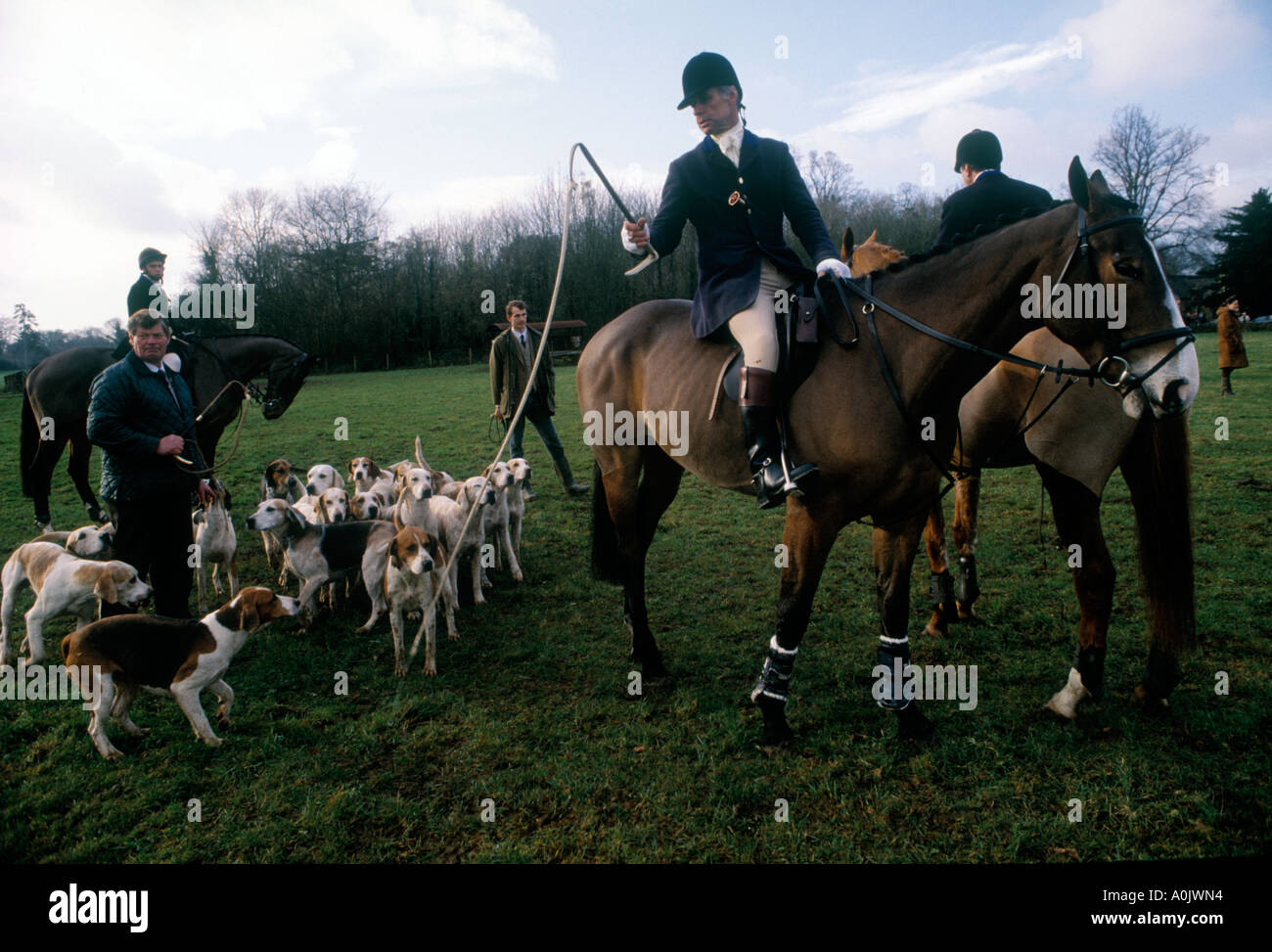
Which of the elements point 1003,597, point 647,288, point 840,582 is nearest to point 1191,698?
point 1003,597

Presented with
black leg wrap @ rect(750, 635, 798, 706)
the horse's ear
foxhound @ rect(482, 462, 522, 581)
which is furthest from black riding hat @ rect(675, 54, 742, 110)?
foxhound @ rect(482, 462, 522, 581)

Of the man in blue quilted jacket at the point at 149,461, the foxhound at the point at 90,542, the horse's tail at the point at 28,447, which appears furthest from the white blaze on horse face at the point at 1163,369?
the horse's tail at the point at 28,447

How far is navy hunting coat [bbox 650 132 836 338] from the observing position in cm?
422

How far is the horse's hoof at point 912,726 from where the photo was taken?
13.3 ft

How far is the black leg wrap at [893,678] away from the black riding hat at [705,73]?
348 cm

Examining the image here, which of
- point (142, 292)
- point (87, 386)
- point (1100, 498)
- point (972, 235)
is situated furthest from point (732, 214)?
point (87, 386)

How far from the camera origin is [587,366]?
217 inches

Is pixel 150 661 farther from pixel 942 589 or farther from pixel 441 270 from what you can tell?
pixel 441 270

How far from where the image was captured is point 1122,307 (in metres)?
3.15

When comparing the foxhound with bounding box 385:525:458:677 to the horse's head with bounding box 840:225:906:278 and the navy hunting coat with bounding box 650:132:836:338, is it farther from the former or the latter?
the horse's head with bounding box 840:225:906:278

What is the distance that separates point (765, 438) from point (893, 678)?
159 cm

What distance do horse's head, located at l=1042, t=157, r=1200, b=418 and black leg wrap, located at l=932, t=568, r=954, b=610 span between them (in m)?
2.60

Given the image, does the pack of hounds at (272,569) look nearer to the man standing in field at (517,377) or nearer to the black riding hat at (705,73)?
the man standing in field at (517,377)
